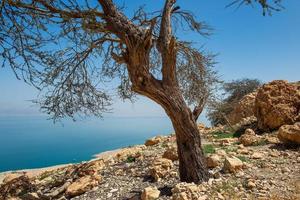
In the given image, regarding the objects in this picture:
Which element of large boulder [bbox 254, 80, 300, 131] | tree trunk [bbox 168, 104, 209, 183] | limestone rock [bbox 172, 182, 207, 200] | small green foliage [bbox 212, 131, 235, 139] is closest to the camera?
limestone rock [bbox 172, 182, 207, 200]

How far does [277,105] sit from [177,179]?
21.5 feet

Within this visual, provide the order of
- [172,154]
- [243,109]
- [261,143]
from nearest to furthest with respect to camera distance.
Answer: [172,154] → [261,143] → [243,109]

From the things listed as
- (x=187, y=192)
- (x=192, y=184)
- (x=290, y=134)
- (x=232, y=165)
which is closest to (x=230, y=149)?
(x=290, y=134)

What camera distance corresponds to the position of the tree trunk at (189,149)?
6.44 meters

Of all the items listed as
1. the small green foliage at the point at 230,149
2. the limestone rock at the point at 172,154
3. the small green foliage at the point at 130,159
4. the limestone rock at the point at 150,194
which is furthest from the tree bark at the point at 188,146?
Answer: the small green foliage at the point at 130,159

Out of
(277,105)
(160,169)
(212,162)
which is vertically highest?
(277,105)

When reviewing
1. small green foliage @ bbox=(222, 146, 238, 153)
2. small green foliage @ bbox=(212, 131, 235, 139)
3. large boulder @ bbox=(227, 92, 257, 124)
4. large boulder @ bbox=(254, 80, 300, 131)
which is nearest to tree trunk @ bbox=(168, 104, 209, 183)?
small green foliage @ bbox=(222, 146, 238, 153)

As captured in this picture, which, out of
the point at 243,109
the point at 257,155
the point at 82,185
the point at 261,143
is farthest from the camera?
the point at 243,109

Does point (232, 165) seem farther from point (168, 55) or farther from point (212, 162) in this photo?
point (168, 55)

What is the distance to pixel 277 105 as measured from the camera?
39.5 feet

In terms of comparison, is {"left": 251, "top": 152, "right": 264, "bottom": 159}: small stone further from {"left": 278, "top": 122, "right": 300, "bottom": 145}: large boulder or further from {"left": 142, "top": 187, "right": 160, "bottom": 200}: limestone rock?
{"left": 142, "top": 187, "right": 160, "bottom": 200}: limestone rock

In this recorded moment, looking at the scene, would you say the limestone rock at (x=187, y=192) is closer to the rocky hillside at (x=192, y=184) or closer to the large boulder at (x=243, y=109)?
the rocky hillside at (x=192, y=184)

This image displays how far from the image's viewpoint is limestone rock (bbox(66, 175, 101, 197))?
7285 millimetres

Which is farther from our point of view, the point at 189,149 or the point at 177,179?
the point at 177,179
